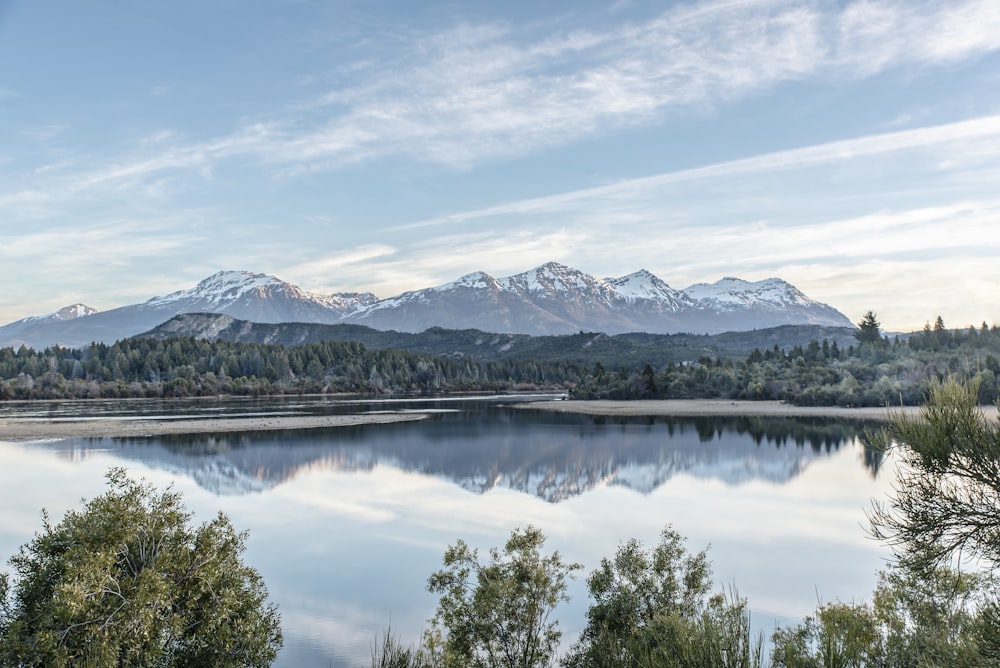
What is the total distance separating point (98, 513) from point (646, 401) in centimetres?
9262

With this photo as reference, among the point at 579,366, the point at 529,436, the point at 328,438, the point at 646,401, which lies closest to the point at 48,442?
the point at 328,438

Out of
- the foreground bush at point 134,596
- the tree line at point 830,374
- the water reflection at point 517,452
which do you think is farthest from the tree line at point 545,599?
the tree line at point 830,374

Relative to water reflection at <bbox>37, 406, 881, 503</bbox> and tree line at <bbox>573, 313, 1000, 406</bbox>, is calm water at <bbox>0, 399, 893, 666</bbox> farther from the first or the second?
tree line at <bbox>573, 313, 1000, 406</bbox>

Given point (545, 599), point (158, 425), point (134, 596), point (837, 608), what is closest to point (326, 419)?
point (158, 425)

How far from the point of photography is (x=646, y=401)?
9900cm

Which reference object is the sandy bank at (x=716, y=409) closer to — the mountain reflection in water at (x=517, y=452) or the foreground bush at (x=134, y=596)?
the mountain reflection in water at (x=517, y=452)

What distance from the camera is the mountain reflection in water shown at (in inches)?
1462

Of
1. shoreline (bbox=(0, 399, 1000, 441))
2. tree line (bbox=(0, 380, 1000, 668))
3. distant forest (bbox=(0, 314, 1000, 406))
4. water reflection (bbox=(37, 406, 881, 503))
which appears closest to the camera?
tree line (bbox=(0, 380, 1000, 668))

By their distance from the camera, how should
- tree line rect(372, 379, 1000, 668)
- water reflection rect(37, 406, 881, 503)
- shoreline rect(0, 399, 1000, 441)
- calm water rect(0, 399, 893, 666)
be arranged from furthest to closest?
shoreline rect(0, 399, 1000, 441) < water reflection rect(37, 406, 881, 503) < calm water rect(0, 399, 893, 666) < tree line rect(372, 379, 1000, 668)

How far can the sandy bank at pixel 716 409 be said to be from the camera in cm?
7038

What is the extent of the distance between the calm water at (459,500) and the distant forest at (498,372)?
2824 cm

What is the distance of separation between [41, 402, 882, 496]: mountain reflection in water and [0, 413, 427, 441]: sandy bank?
3.22 meters

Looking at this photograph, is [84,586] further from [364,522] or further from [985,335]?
[985,335]

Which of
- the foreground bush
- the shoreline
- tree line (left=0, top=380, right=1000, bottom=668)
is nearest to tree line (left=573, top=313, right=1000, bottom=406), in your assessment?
the shoreline
